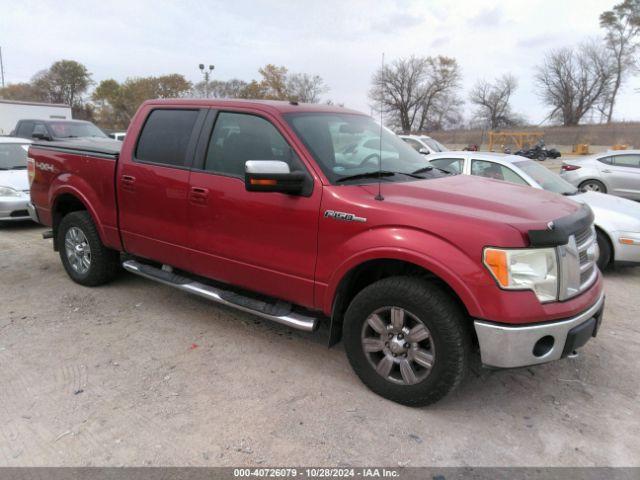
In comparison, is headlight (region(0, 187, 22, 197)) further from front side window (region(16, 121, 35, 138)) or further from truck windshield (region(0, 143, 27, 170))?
front side window (region(16, 121, 35, 138))

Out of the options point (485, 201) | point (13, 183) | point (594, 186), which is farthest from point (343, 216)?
point (594, 186)

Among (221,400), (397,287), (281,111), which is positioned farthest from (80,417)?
(281,111)

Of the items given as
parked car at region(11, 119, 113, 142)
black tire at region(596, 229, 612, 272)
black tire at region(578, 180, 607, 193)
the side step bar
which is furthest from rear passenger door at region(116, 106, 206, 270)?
black tire at region(578, 180, 607, 193)

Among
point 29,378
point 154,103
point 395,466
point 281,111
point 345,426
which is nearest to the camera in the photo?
point 395,466

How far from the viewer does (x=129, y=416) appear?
3.01 meters

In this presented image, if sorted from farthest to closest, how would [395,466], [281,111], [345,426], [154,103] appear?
[154,103], [281,111], [345,426], [395,466]

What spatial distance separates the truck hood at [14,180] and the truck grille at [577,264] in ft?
27.1

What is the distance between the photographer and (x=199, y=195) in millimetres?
3879

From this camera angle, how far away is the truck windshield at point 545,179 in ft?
21.1

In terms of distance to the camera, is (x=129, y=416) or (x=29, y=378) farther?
(x=29, y=378)

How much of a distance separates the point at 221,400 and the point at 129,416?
57cm

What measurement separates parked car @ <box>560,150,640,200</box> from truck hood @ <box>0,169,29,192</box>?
11.4 meters

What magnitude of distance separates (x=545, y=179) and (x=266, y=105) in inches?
179

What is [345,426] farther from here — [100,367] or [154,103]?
[154,103]
